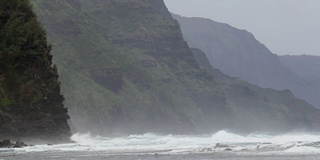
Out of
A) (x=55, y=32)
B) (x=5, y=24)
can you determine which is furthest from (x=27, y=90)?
(x=55, y=32)

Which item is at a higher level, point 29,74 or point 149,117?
point 149,117

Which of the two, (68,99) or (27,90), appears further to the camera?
(68,99)

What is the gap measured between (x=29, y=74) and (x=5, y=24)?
4.89m

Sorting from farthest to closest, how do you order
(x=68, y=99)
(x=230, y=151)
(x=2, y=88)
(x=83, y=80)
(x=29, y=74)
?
(x=83, y=80), (x=68, y=99), (x=29, y=74), (x=2, y=88), (x=230, y=151)

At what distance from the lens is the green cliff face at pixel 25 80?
186 ft

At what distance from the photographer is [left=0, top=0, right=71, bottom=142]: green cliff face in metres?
56.8

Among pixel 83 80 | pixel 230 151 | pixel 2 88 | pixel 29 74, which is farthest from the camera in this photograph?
pixel 83 80

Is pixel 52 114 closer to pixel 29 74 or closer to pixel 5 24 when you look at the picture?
pixel 29 74

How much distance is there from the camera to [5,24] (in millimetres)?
58250

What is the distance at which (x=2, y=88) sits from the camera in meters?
55.2

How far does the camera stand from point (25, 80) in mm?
58656

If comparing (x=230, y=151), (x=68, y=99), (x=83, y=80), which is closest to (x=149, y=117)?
(x=83, y=80)

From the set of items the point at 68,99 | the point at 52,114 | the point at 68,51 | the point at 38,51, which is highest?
the point at 68,51

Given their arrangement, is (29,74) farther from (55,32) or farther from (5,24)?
(55,32)
